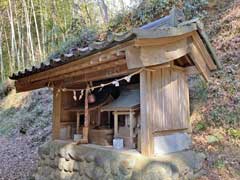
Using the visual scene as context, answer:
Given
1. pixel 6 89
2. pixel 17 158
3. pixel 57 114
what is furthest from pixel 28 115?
pixel 57 114

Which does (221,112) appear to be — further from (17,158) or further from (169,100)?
(17,158)

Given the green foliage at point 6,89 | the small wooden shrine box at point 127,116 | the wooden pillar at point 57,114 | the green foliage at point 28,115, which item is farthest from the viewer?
the green foliage at point 6,89

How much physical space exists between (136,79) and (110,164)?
4.77 ft

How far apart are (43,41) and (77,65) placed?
418 inches

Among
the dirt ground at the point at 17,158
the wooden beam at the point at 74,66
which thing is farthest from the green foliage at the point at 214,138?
the dirt ground at the point at 17,158

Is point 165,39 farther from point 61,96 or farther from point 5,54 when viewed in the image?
point 5,54

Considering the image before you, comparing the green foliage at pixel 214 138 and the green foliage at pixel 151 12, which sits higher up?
the green foliage at pixel 151 12

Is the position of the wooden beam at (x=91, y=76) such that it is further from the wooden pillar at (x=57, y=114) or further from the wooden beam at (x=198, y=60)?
the wooden beam at (x=198, y=60)

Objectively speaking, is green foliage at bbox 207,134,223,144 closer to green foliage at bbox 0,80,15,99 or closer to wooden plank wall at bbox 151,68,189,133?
wooden plank wall at bbox 151,68,189,133

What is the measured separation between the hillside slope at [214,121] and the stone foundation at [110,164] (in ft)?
1.07

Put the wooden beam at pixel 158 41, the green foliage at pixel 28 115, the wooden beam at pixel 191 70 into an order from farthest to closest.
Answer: the green foliage at pixel 28 115 < the wooden beam at pixel 191 70 < the wooden beam at pixel 158 41

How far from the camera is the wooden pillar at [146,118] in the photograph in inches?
111

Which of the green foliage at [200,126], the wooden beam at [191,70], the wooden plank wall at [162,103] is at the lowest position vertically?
the green foliage at [200,126]

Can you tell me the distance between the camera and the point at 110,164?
3.02 m
